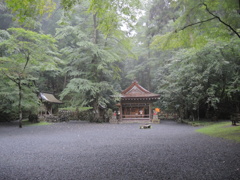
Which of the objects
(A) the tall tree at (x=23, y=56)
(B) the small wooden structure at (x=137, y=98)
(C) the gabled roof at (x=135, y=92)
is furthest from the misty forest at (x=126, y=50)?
(C) the gabled roof at (x=135, y=92)

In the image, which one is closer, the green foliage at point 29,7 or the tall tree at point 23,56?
the green foliage at point 29,7

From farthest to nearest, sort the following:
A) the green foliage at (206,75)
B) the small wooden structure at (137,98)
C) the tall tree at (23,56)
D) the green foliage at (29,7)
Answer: the small wooden structure at (137,98) → the green foliage at (206,75) → the tall tree at (23,56) → the green foliage at (29,7)

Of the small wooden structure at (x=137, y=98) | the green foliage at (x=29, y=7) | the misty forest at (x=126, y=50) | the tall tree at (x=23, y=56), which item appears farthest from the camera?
the small wooden structure at (x=137, y=98)

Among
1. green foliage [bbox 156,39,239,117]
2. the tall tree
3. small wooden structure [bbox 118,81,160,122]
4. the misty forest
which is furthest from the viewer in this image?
small wooden structure [bbox 118,81,160,122]

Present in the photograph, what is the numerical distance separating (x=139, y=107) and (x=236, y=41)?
14.8 meters

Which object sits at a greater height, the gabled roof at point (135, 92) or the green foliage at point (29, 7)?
the green foliage at point (29, 7)

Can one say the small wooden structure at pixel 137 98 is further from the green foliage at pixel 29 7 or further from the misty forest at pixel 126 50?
the green foliage at pixel 29 7

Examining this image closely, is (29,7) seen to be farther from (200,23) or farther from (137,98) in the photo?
(137,98)

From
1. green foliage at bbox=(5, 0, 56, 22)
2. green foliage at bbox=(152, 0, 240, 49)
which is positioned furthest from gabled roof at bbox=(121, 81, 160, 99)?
green foliage at bbox=(5, 0, 56, 22)

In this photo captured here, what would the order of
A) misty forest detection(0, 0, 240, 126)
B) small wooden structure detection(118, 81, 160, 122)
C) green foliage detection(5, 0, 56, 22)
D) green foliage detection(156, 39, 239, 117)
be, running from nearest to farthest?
green foliage detection(5, 0, 56, 22), misty forest detection(0, 0, 240, 126), green foliage detection(156, 39, 239, 117), small wooden structure detection(118, 81, 160, 122)

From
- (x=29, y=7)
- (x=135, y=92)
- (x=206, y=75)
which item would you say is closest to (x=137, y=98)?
(x=135, y=92)

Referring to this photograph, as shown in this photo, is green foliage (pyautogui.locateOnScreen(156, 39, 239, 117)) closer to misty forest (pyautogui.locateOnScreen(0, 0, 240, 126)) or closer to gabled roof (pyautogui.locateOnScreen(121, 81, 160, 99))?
misty forest (pyautogui.locateOnScreen(0, 0, 240, 126))

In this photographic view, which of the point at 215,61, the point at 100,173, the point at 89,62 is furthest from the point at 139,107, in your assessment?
the point at 100,173

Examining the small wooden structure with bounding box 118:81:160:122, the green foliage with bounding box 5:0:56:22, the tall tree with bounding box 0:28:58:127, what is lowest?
the small wooden structure with bounding box 118:81:160:122
